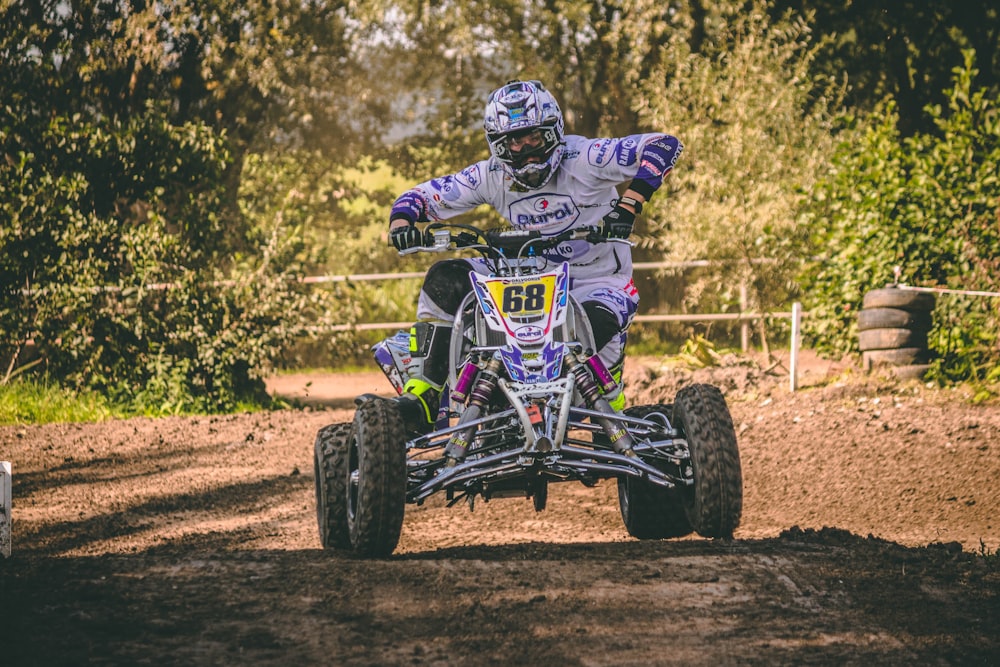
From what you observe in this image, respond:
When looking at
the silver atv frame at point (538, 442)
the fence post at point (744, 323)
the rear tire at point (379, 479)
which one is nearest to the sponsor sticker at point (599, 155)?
the silver atv frame at point (538, 442)

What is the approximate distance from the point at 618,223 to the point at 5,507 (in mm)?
3306

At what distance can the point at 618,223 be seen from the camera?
6215 mm

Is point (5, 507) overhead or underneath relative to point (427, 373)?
underneath

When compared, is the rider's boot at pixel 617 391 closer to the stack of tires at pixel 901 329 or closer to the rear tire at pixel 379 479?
the rear tire at pixel 379 479

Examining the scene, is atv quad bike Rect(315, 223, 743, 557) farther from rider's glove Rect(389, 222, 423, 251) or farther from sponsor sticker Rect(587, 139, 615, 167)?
sponsor sticker Rect(587, 139, 615, 167)

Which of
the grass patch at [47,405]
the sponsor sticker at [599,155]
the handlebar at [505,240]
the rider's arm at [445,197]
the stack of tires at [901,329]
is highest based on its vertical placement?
the sponsor sticker at [599,155]

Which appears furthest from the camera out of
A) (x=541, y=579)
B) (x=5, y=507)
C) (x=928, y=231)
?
(x=928, y=231)

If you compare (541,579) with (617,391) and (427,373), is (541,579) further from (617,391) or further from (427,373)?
(427,373)

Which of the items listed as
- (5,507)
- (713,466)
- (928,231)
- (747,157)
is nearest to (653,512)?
(713,466)

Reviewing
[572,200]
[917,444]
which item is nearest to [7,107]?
[572,200]

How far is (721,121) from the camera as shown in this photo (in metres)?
16.0

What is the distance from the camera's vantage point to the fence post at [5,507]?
6.01m

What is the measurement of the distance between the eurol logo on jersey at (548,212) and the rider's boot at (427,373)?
801 mm

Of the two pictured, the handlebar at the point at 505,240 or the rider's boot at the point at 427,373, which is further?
the rider's boot at the point at 427,373
